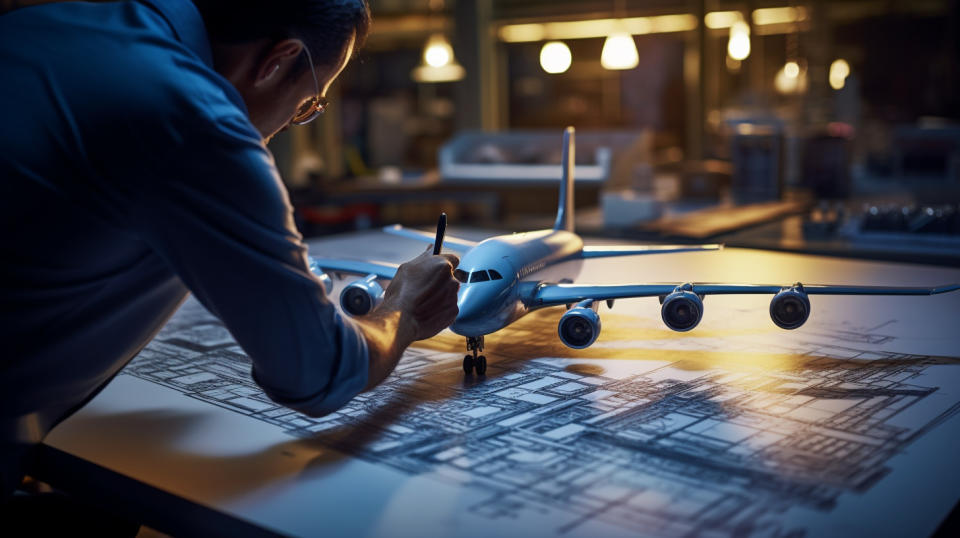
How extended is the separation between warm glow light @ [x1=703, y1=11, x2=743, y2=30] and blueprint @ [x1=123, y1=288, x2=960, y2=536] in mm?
25985

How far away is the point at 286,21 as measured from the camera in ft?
9.73

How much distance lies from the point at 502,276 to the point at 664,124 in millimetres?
29474

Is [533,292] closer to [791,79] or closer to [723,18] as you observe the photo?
[791,79]

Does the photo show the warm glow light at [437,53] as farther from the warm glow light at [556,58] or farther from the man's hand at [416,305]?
the man's hand at [416,305]

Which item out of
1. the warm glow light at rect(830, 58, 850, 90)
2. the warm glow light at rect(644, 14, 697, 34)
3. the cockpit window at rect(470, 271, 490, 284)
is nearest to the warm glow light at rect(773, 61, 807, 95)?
the warm glow light at rect(830, 58, 850, 90)

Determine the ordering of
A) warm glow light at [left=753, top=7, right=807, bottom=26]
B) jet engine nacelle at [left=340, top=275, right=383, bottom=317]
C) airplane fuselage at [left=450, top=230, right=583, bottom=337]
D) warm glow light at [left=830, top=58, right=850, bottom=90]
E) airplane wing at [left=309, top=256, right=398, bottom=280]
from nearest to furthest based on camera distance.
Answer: airplane fuselage at [left=450, top=230, right=583, bottom=337], jet engine nacelle at [left=340, top=275, right=383, bottom=317], airplane wing at [left=309, top=256, right=398, bottom=280], warm glow light at [left=830, top=58, right=850, bottom=90], warm glow light at [left=753, top=7, right=807, bottom=26]

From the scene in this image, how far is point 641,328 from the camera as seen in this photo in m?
7.39

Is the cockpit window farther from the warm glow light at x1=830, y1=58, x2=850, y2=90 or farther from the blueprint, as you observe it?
the warm glow light at x1=830, y1=58, x2=850, y2=90

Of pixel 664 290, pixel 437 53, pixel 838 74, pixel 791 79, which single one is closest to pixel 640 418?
pixel 664 290

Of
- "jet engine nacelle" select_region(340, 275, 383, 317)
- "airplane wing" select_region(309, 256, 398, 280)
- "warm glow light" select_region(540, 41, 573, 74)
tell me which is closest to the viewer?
"jet engine nacelle" select_region(340, 275, 383, 317)

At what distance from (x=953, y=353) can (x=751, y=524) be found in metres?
3.96

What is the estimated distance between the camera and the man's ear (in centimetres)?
300

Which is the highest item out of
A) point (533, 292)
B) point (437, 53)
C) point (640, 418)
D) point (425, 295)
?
point (437, 53)

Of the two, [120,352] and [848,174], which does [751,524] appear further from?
[848,174]
